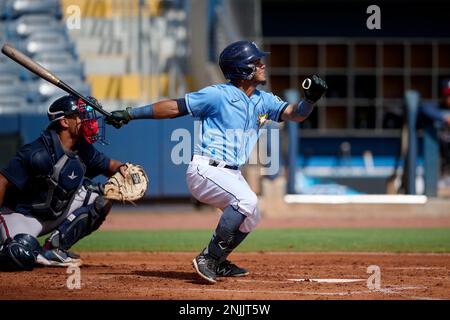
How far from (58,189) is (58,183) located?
2.4 inches

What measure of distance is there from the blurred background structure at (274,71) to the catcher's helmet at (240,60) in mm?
7647

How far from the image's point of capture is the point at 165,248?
9.87 meters

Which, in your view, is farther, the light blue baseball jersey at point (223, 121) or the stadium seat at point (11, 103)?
the stadium seat at point (11, 103)

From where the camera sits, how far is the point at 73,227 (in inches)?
292

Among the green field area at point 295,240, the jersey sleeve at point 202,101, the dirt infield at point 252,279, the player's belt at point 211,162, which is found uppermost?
the jersey sleeve at point 202,101

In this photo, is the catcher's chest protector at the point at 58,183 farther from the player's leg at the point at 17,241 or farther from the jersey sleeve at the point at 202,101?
the jersey sleeve at the point at 202,101

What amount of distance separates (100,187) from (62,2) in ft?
35.6

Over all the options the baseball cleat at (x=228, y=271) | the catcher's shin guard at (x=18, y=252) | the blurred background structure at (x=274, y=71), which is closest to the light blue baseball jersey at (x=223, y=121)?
the baseball cleat at (x=228, y=271)

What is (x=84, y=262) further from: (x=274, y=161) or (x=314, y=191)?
(x=314, y=191)

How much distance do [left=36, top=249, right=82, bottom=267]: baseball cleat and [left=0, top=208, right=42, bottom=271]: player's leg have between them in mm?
130

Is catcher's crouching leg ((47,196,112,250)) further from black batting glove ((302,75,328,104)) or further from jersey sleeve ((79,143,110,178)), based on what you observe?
black batting glove ((302,75,328,104))

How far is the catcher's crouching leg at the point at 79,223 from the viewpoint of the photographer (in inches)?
293

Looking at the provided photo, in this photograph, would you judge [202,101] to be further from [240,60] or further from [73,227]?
[73,227]

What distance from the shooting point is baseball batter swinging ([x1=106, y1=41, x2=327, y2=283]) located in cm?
654
